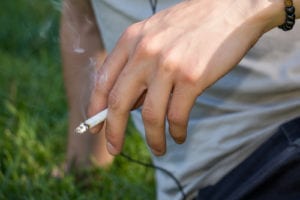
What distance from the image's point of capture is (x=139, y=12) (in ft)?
4.71

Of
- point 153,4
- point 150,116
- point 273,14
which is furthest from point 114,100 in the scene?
point 153,4

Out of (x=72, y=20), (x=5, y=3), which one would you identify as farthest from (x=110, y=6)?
(x=5, y=3)

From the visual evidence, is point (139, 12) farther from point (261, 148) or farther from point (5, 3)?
point (5, 3)

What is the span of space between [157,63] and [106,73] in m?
0.10

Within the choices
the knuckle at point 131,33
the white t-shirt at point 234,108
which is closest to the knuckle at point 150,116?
the knuckle at point 131,33

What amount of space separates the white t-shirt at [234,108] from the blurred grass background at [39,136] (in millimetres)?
414

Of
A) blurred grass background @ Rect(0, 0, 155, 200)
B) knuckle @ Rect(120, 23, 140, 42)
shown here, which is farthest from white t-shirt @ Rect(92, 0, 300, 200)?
blurred grass background @ Rect(0, 0, 155, 200)

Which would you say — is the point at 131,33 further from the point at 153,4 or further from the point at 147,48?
the point at 153,4

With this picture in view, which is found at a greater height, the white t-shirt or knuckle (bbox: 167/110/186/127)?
knuckle (bbox: 167/110/186/127)

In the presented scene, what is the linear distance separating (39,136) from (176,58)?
1.30 meters

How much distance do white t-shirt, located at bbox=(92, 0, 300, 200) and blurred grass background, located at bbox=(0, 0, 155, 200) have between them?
41 cm

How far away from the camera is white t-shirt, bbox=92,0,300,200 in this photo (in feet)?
4.19

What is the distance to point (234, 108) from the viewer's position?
1364 mm

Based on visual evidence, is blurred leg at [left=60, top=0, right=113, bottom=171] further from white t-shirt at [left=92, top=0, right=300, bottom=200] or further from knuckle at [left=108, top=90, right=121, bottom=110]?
knuckle at [left=108, top=90, right=121, bottom=110]
